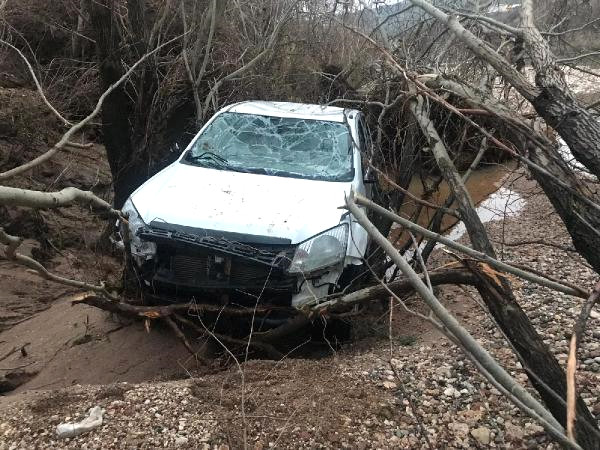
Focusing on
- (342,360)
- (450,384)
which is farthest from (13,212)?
(450,384)

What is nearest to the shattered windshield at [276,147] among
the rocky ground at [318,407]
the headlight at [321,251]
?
the headlight at [321,251]

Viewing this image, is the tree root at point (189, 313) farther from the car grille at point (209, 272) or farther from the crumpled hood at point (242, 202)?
the crumpled hood at point (242, 202)

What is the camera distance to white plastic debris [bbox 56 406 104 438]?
3.00 m

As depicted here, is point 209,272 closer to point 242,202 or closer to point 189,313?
point 189,313

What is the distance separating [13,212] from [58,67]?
433 cm

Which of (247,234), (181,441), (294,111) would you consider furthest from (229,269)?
(294,111)

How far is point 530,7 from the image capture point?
3.64m

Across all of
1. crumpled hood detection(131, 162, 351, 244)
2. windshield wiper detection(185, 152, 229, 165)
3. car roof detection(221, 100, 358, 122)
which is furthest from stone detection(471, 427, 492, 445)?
car roof detection(221, 100, 358, 122)

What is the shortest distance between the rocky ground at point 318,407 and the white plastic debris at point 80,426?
38 millimetres

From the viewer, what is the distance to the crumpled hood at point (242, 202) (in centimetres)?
420

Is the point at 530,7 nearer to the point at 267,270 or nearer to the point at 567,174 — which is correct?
the point at 567,174

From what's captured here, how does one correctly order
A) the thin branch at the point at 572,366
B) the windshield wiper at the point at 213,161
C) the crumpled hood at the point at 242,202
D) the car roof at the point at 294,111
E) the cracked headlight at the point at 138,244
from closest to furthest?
the thin branch at the point at 572,366
the crumpled hood at the point at 242,202
the cracked headlight at the point at 138,244
the windshield wiper at the point at 213,161
the car roof at the point at 294,111

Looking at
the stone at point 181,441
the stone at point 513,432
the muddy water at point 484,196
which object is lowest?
the muddy water at point 484,196

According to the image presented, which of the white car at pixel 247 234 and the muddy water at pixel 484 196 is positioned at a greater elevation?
the white car at pixel 247 234
